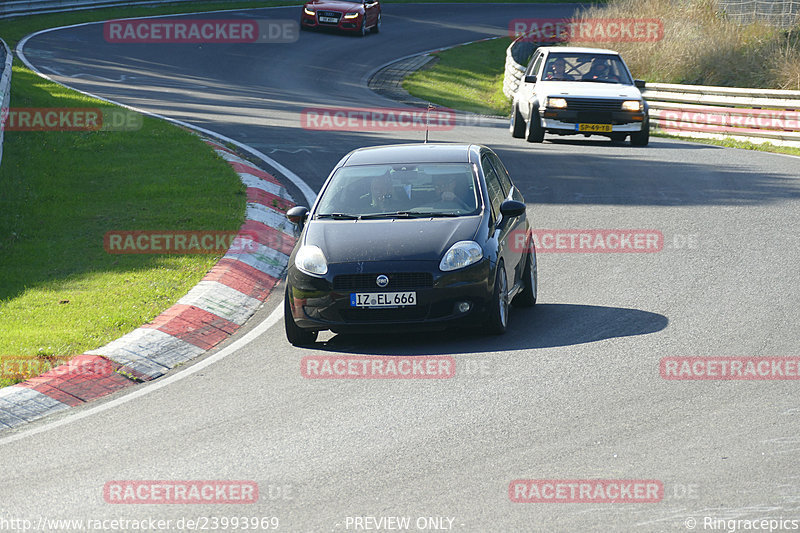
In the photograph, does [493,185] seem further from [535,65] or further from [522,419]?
[535,65]

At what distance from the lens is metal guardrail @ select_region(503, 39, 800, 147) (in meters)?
22.4

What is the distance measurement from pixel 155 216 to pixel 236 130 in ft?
26.1

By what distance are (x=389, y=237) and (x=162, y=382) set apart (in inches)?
86.1

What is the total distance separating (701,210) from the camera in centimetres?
1482

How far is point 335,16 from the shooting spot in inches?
1590

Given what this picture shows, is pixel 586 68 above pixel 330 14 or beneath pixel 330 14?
above

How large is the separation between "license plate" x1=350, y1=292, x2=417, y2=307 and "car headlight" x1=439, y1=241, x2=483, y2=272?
0.36 meters

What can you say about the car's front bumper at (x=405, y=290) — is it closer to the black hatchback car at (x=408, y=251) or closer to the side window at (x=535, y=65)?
the black hatchback car at (x=408, y=251)

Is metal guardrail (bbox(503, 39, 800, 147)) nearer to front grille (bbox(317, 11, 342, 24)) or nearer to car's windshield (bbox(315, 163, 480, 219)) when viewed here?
car's windshield (bbox(315, 163, 480, 219))

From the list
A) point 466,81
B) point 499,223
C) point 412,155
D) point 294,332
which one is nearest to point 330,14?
point 466,81

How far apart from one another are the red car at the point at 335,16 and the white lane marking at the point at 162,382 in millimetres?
30824

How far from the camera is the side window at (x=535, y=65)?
2248 cm

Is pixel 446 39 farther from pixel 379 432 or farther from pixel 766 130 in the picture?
pixel 379 432

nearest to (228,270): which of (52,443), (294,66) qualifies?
(52,443)
